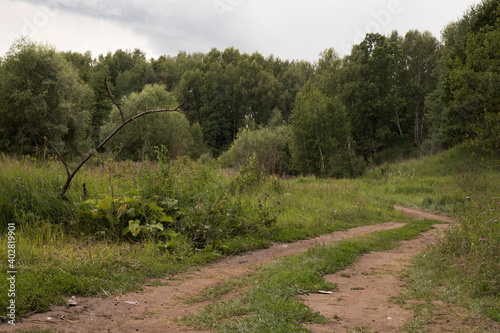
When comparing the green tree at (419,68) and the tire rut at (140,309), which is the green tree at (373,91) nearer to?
the green tree at (419,68)

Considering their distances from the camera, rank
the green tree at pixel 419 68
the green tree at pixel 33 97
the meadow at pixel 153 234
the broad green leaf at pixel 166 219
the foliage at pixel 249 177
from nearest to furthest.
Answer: the meadow at pixel 153 234
the broad green leaf at pixel 166 219
the foliage at pixel 249 177
the green tree at pixel 33 97
the green tree at pixel 419 68

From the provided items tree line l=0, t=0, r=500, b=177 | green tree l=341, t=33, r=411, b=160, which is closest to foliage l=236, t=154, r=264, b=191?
tree line l=0, t=0, r=500, b=177

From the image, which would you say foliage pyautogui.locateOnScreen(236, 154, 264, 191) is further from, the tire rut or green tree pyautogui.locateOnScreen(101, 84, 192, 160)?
green tree pyautogui.locateOnScreen(101, 84, 192, 160)

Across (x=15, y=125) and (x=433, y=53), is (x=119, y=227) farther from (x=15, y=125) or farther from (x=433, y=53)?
(x=433, y=53)

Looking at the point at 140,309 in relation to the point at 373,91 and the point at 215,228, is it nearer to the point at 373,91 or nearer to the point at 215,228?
the point at 215,228

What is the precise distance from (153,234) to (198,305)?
3.20 metres

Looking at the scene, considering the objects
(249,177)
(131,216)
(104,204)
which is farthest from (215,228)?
(249,177)

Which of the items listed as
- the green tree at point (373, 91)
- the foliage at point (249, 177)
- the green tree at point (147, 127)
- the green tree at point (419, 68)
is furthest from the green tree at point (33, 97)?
the green tree at point (419, 68)

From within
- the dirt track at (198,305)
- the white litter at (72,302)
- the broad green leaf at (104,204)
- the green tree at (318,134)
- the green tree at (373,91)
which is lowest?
the dirt track at (198,305)

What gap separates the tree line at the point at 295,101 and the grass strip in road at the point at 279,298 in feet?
12.2

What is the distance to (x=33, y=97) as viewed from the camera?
30078mm

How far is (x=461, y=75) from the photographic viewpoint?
71.1 feet

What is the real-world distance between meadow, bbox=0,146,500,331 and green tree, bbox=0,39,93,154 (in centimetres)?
2449

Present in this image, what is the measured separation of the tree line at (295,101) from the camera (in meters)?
27.8
